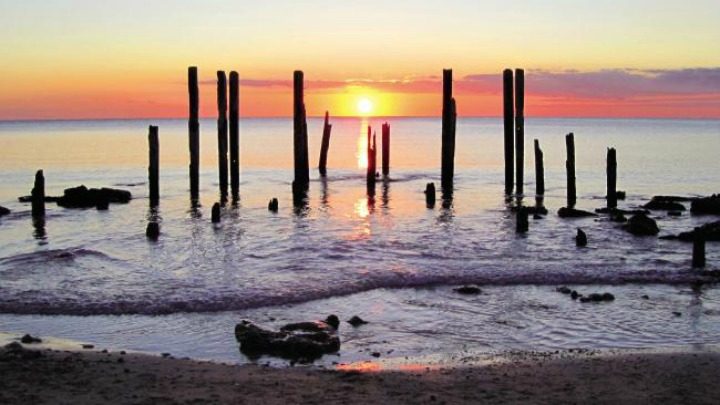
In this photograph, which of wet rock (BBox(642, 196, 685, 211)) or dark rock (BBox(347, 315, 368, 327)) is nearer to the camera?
dark rock (BBox(347, 315, 368, 327))

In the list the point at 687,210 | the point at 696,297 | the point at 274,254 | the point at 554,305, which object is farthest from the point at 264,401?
the point at 687,210

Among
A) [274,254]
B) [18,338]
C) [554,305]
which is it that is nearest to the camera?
[18,338]

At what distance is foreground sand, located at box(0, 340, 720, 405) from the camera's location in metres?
7.77

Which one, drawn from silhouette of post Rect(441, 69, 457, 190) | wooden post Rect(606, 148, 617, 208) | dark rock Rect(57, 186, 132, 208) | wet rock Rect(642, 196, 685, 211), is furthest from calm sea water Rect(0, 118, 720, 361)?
silhouette of post Rect(441, 69, 457, 190)

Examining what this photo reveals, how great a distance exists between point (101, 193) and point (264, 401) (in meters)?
23.3

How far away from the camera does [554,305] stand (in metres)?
12.5

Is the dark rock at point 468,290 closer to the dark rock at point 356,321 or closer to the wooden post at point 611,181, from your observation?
the dark rock at point 356,321

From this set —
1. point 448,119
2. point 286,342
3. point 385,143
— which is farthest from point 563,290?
point 385,143

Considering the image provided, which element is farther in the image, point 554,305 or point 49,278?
point 49,278

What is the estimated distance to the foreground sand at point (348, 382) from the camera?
25.5 ft

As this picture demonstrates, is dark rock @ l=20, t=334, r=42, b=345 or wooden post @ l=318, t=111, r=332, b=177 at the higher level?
wooden post @ l=318, t=111, r=332, b=177

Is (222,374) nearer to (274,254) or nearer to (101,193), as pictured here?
(274,254)

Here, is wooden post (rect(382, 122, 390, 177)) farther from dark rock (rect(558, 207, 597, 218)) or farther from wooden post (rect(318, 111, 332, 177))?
dark rock (rect(558, 207, 597, 218))

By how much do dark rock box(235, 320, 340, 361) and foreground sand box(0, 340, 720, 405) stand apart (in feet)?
2.27
